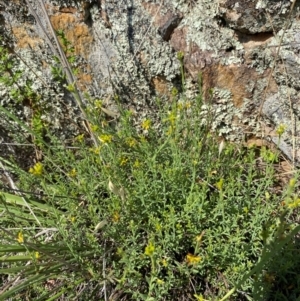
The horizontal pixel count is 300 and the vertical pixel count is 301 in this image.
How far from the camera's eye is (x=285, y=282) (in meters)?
1.46

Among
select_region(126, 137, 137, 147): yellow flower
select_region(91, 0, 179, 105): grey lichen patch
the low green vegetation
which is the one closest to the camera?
the low green vegetation

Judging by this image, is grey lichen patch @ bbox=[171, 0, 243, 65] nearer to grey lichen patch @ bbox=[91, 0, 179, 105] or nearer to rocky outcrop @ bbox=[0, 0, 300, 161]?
rocky outcrop @ bbox=[0, 0, 300, 161]

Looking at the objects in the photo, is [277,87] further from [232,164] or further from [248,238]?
[248,238]

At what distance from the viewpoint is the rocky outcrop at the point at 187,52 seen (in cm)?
159

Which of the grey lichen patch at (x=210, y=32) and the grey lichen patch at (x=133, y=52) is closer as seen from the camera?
the grey lichen patch at (x=210, y=32)

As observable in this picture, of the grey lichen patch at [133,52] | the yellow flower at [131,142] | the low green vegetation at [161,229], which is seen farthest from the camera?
the grey lichen patch at [133,52]

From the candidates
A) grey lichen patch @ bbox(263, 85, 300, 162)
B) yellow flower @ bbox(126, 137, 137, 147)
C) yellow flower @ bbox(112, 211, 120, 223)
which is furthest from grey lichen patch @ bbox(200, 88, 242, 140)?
yellow flower @ bbox(112, 211, 120, 223)

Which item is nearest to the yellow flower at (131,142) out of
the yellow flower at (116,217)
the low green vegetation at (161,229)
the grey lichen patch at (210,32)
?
the low green vegetation at (161,229)

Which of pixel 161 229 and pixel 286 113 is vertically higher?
pixel 286 113

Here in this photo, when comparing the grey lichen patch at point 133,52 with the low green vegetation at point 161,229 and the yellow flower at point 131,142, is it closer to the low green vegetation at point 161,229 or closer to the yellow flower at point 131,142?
the low green vegetation at point 161,229

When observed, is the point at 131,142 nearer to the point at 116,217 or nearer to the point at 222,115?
the point at 116,217

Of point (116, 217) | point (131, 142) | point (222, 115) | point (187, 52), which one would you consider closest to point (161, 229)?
point (116, 217)

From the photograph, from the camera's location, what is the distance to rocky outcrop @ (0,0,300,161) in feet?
5.21

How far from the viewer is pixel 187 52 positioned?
5.67 ft
